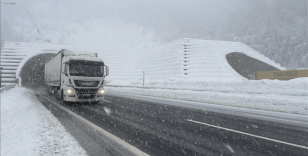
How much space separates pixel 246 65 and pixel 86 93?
46.5m

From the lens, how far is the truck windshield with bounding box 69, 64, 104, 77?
1146cm

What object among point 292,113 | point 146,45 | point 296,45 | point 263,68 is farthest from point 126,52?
point 296,45

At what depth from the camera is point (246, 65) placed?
49.0m

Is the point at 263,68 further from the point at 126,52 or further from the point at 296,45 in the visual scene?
the point at 296,45

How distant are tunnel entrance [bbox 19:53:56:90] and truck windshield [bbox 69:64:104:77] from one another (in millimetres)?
43204

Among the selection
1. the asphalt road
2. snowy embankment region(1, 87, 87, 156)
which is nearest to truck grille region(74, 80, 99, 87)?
the asphalt road

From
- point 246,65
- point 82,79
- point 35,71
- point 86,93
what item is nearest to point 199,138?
point 86,93

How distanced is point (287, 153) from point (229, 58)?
46452 mm

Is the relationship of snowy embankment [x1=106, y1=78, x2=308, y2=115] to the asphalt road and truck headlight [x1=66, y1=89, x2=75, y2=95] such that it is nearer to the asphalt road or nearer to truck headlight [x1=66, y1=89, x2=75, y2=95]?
the asphalt road

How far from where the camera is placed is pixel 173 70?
38.6 metres

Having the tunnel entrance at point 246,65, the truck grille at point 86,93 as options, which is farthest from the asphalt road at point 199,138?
the tunnel entrance at point 246,65

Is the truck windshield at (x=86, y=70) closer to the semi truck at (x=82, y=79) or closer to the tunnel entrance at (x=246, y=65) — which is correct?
the semi truck at (x=82, y=79)

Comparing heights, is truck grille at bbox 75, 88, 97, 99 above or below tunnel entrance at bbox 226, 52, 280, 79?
below

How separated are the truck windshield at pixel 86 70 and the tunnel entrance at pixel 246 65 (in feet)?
135
